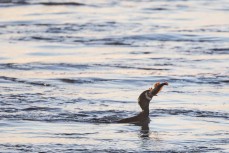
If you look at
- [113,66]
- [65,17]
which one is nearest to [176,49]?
[113,66]

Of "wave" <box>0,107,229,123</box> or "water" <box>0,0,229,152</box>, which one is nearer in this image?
"water" <box>0,0,229,152</box>

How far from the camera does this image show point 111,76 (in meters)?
14.5

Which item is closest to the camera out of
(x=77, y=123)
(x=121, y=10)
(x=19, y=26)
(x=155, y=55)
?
(x=77, y=123)

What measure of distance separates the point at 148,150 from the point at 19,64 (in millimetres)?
6720

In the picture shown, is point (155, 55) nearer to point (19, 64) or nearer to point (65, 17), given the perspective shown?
point (19, 64)

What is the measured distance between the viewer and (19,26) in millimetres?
21172

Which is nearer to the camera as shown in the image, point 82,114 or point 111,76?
point 82,114

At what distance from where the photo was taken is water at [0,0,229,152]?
33.1 feet

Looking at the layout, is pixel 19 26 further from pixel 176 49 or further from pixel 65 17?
pixel 176 49

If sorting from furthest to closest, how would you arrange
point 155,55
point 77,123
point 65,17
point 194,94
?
point 65,17, point 155,55, point 194,94, point 77,123

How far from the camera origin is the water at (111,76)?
1010 cm

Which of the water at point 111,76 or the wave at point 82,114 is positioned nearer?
the water at point 111,76

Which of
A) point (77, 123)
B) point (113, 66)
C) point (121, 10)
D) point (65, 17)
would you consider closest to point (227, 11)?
point (121, 10)

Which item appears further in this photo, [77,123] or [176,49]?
[176,49]
